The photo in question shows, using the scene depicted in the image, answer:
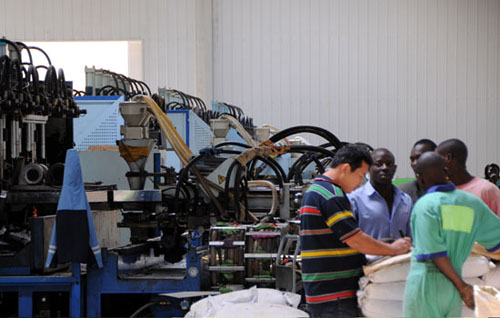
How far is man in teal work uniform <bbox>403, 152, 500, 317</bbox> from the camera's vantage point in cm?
296

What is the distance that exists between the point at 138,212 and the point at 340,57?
32.2 feet

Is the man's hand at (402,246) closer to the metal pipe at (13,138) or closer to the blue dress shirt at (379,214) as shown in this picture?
the blue dress shirt at (379,214)

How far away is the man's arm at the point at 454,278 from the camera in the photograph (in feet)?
9.68

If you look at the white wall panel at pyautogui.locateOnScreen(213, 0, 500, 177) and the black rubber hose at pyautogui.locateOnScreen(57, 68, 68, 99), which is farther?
the white wall panel at pyautogui.locateOnScreen(213, 0, 500, 177)

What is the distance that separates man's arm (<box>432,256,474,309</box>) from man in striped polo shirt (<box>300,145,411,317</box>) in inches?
16.6

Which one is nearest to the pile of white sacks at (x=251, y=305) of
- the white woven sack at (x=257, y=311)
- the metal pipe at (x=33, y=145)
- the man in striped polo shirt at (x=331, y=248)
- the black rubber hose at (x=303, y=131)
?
the white woven sack at (x=257, y=311)

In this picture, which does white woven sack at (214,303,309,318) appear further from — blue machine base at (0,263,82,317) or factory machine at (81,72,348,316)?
blue machine base at (0,263,82,317)

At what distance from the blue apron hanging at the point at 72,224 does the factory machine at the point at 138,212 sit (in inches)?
7.2

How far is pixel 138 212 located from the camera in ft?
17.3

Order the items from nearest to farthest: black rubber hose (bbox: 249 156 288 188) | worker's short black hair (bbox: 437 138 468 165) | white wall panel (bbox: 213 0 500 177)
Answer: worker's short black hair (bbox: 437 138 468 165) < black rubber hose (bbox: 249 156 288 188) < white wall panel (bbox: 213 0 500 177)

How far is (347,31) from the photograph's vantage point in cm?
1441

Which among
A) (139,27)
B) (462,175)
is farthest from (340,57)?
(462,175)

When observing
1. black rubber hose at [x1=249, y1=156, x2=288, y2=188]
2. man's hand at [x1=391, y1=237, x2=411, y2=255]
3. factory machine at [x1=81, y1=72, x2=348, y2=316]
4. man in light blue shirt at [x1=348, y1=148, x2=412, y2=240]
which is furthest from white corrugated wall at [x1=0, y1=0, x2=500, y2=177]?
man's hand at [x1=391, y1=237, x2=411, y2=255]

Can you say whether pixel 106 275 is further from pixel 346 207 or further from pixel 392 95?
pixel 392 95
